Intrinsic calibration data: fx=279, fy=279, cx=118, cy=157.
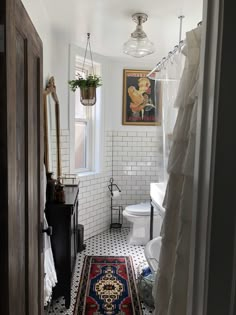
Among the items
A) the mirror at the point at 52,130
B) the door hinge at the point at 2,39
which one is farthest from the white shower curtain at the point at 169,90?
the door hinge at the point at 2,39

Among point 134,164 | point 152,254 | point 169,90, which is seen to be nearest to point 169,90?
point 169,90

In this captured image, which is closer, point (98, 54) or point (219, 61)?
point (219, 61)

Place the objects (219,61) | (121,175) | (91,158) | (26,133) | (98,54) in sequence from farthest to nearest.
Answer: (121,175) → (91,158) → (98,54) → (26,133) → (219,61)

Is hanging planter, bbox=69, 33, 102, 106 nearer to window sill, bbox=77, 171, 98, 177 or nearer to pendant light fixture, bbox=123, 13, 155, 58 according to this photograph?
pendant light fixture, bbox=123, 13, 155, 58

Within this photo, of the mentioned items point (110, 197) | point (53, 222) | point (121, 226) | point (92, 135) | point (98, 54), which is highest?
point (98, 54)

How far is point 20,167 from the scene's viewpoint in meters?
1.16

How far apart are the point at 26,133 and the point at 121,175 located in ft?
10.6

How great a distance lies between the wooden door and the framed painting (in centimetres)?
281

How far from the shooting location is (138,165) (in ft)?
14.6

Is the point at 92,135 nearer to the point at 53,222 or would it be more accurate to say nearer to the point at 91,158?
the point at 91,158

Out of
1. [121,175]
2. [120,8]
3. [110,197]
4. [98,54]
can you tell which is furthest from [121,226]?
[120,8]

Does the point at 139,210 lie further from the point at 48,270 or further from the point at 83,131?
the point at 48,270

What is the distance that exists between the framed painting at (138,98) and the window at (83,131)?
51 cm

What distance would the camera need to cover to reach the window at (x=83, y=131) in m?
3.64
